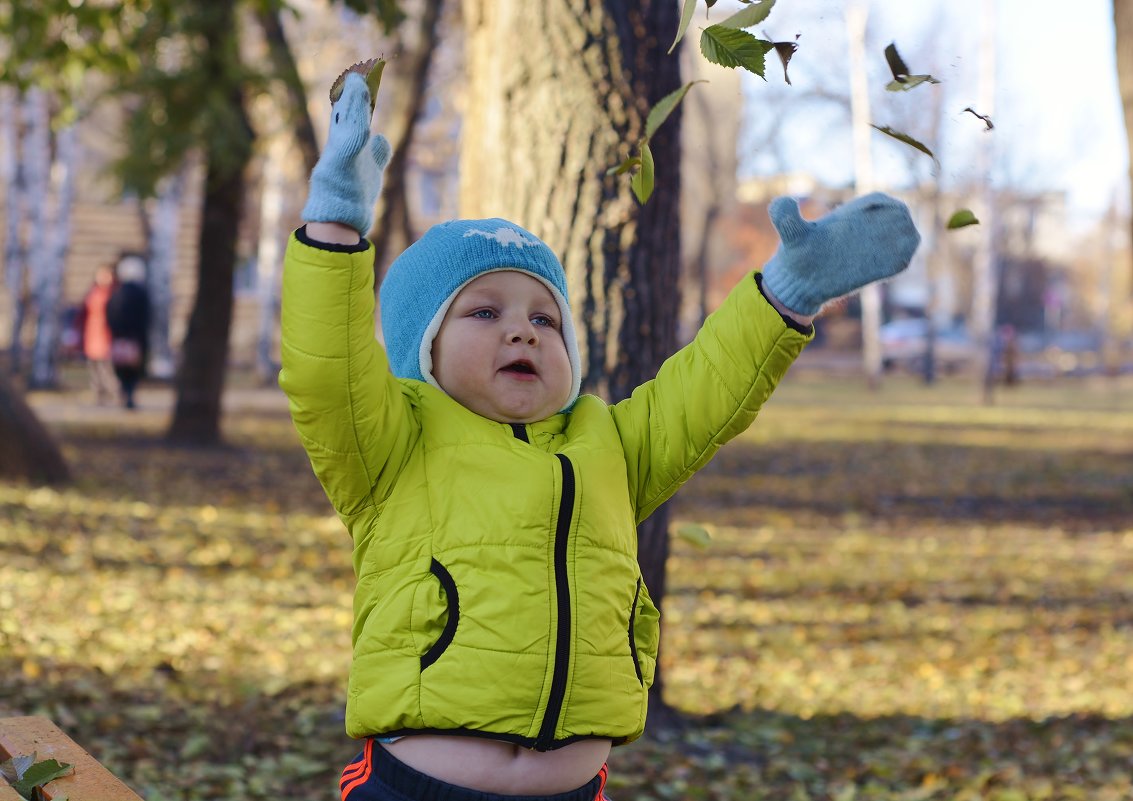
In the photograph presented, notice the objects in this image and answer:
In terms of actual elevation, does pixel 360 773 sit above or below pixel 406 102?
below

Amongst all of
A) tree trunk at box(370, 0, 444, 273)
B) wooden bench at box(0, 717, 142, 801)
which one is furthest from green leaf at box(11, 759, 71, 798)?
tree trunk at box(370, 0, 444, 273)

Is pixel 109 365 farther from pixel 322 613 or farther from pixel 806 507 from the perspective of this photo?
pixel 322 613

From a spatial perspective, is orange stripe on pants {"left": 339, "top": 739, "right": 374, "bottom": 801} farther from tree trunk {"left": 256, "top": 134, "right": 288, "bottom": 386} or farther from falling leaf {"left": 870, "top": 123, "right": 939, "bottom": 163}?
tree trunk {"left": 256, "top": 134, "right": 288, "bottom": 386}

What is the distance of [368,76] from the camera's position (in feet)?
7.30

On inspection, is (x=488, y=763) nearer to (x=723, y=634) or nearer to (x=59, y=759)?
(x=59, y=759)

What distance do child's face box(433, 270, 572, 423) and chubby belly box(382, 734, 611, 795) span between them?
0.58 metres

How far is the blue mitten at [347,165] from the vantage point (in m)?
2.11

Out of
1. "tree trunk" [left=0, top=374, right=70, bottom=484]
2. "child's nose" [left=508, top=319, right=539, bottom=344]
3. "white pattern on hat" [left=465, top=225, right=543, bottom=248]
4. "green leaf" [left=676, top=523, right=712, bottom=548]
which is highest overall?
"white pattern on hat" [left=465, top=225, right=543, bottom=248]

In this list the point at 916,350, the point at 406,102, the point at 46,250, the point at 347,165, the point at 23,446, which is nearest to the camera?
the point at 347,165

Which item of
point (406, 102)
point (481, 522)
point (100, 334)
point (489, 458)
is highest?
point (406, 102)

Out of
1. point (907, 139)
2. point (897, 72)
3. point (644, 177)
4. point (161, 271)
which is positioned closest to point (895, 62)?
point (897, 72)

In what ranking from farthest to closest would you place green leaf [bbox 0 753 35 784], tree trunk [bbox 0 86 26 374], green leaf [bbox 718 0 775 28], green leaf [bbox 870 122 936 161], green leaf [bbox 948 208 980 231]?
tree trunk [bbox 0 86 26 374] < green leaf [bbox 0 753 35 784] < green leaf [bbox 948 208 980 231] < green leaf [bbox 870 122 936 161] < green leaf [bbox 718 0 775 28]

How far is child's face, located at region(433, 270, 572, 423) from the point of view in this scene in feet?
7.82

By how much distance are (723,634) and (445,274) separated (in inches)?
204
